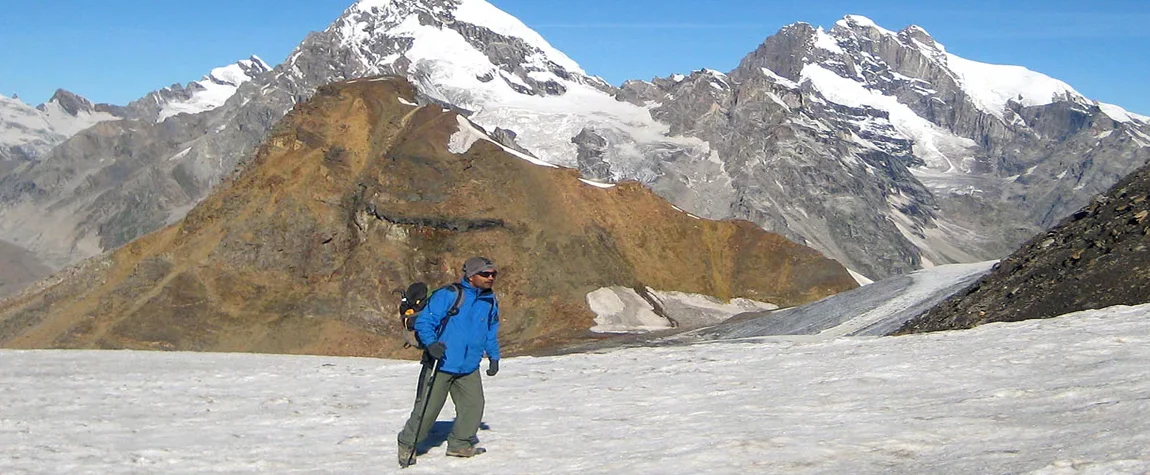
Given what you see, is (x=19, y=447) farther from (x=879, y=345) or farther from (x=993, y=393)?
(x=879, y=345)

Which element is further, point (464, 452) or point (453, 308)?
point (464, 452)

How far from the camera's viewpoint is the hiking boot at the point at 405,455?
32.9 feet

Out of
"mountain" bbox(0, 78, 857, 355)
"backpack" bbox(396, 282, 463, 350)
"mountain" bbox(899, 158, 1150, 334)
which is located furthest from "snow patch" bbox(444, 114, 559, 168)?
"backpack" bbox(396, 282, 463, 350)

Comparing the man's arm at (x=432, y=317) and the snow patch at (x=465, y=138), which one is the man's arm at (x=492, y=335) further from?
the snow patch at (x=465, y=138)

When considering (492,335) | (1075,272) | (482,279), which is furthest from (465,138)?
(482,279)

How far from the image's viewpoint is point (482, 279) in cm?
1027

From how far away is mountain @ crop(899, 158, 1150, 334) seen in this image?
20766 mm

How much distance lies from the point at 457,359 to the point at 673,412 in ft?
10.1

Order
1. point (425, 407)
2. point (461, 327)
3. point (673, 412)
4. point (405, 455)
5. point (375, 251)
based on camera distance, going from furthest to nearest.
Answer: point (375, 251), point (673, 412), point (461, 327), point (425, 407), point (405, 455)

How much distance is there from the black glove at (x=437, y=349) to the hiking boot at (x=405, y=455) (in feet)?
2.91

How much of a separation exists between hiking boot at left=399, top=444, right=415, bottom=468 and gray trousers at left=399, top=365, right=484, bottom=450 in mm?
37

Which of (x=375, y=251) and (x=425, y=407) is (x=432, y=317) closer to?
(x=425, y=407)

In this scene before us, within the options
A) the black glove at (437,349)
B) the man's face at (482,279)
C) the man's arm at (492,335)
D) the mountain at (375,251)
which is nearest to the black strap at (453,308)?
Answer: the man's face at (482,279)

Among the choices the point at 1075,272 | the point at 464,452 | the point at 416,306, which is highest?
the point at 1075,272
